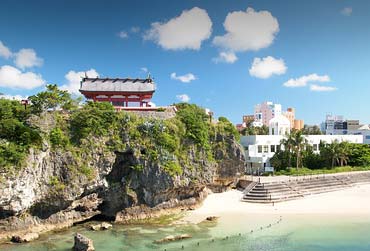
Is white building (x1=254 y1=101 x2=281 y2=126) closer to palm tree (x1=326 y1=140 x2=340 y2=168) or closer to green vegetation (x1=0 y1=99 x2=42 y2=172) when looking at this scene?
palm tree (x1=326 y1=140 x2=340 y2=168)

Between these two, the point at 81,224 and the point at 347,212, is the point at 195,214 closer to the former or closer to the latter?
the point at 81,224

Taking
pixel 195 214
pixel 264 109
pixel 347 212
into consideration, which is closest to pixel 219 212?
pixel 195 214

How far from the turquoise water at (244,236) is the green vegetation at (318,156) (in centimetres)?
1761

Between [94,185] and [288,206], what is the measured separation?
1729 centimetres

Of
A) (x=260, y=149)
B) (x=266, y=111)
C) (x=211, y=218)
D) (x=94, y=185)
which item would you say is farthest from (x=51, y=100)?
(x=266, y=111)

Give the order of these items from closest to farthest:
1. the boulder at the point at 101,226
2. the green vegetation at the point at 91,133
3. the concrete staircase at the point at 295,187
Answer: the green vegetation at the point at 91,133
the boulder at the point at 101,226
the concrete staircase at the point at 295,187

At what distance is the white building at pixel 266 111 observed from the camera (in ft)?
389

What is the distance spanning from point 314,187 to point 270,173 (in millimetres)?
7037

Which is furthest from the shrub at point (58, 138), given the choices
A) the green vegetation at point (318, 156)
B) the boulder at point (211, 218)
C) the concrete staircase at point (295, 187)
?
the green vegetation at point (318, 156)

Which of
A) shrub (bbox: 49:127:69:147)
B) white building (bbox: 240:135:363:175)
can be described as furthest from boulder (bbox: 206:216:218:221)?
white building (bbox: 240:135:363:175)

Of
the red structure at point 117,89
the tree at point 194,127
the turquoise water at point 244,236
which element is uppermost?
the red structure at point 117,89

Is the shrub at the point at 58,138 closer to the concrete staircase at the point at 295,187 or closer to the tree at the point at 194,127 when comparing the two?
the tree at the point at 194,127

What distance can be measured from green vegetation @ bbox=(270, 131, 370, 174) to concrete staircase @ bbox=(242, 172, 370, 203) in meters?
3.52

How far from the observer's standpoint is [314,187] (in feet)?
127
